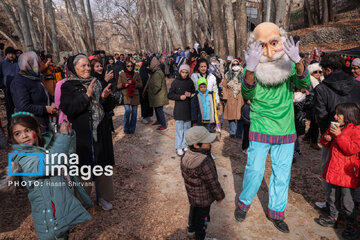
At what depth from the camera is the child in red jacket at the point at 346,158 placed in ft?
8.78

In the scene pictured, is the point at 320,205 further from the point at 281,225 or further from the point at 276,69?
the point at 276,69

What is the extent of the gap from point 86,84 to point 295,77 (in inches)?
94.4

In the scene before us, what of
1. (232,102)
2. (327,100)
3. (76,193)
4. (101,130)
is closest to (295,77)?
(327,100)

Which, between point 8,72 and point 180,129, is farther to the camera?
point 8,72

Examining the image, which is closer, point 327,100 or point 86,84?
point 86,84

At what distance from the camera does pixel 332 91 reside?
3242 millimetres

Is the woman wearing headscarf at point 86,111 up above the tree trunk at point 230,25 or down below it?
below

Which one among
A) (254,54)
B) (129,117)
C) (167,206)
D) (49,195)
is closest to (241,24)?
(129,117)

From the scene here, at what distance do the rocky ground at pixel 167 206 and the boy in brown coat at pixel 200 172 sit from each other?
2.36 feet

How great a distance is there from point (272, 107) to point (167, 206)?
203 cm

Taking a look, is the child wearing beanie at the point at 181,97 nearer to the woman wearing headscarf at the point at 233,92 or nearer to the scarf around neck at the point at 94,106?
the woman wearing headscarf at the point at 233,92

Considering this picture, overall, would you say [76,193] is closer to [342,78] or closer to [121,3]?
[342,78]

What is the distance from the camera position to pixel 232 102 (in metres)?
6.02

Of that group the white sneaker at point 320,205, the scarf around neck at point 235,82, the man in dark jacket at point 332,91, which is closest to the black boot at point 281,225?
the man in dark jacket at point 332,91
